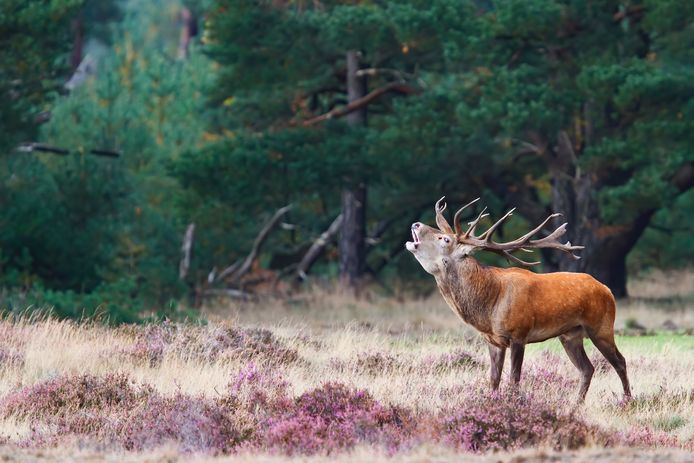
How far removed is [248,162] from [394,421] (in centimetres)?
1882

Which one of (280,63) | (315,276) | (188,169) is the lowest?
(315,276)

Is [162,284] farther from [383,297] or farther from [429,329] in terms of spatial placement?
[429,329]

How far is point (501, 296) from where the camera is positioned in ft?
39.9

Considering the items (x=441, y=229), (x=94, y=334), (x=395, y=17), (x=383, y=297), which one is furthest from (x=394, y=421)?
(x=383, y=297)

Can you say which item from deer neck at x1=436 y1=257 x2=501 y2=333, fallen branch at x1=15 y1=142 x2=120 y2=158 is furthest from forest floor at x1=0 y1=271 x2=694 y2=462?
fallen branch at x1=15 y1=142 x2=120 y2=158

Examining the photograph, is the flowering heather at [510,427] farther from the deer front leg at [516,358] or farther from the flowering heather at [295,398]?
the deer front leg at [516,358]

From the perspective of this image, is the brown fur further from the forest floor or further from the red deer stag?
the forest floor

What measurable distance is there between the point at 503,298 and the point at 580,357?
46.1 inches

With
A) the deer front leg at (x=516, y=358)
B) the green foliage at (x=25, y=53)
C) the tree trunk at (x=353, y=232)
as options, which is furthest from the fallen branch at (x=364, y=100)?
the deer front leg at (x=516, y=358)

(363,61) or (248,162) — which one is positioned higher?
(363,61)

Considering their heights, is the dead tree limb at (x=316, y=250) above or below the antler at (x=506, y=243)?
below

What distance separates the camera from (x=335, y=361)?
15.3 metres

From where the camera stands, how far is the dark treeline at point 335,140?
26688 millimetres

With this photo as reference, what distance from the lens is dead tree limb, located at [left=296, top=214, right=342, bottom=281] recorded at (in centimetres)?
3494
